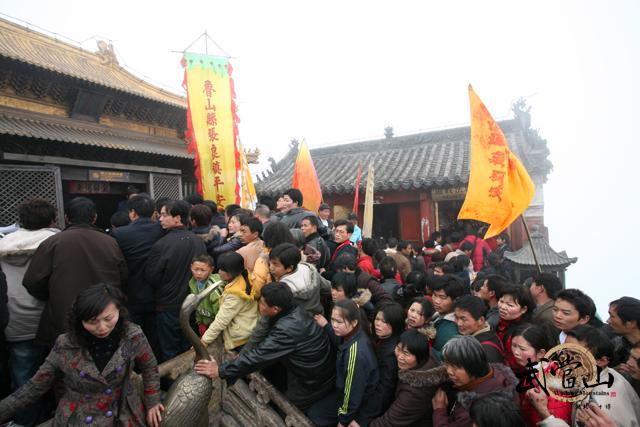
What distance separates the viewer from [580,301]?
103 inches

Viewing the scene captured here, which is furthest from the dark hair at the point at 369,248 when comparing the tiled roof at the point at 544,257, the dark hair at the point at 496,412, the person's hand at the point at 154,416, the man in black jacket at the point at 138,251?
the tiled roof at the point at 544,257

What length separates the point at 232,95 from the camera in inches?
216

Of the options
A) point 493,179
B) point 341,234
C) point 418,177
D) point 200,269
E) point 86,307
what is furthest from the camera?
point 418,177

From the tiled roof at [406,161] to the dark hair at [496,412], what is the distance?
7738 mm

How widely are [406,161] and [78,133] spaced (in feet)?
30.0

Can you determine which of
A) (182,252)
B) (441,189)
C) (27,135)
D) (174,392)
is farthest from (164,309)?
(441,189)

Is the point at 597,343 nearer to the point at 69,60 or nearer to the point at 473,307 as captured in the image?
the point at 473,307

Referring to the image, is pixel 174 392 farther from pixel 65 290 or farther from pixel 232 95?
pixel 232 95

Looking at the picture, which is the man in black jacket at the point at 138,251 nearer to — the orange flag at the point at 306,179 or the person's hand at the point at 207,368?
the person's hand at the point at 207,368

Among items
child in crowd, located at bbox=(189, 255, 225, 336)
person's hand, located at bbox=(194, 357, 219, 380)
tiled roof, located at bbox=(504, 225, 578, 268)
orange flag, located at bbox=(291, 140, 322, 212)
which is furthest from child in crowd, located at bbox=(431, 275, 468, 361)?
tiled roof, located at bbox=(504, 225, 578, 268)

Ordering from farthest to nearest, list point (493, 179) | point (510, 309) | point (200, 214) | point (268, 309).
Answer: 1. point (493, 179)
2. point (200, 214)
3. point (510, 309)
4. point (268, 309)

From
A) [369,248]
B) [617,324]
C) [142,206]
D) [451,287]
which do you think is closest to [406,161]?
[369,248]

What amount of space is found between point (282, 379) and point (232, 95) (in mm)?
4322

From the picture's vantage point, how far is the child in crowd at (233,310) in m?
2.71
